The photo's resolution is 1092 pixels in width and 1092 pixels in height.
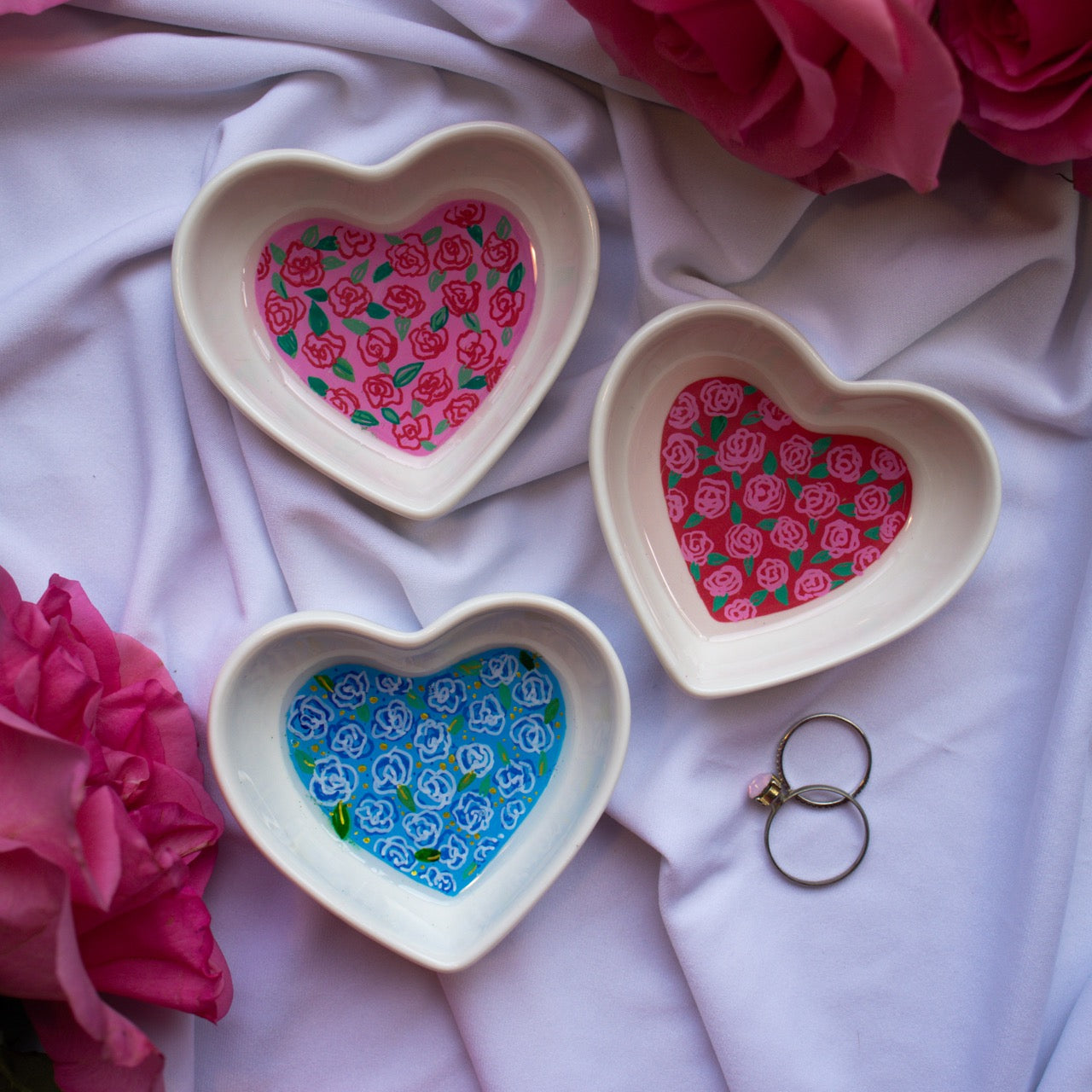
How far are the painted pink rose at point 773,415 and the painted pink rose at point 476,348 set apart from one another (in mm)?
216

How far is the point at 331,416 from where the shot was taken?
2.55 ft

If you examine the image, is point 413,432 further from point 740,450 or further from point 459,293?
point 740,450

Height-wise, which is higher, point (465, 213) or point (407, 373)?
point (465, 213)

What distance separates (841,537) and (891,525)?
0.04 meters

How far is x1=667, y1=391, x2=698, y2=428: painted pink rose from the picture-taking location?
0.77 m

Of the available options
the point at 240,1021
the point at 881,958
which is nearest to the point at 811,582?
the point at 881,958

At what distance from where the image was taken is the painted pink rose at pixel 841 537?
78 cm

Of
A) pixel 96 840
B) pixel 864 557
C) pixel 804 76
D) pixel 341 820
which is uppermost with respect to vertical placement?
pixel 804 76

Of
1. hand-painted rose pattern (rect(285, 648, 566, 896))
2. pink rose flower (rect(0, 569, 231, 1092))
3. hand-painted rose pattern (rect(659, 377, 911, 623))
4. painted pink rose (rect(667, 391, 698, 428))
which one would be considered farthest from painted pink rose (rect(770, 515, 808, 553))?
pink rose flower (rect(0, 569, 231, 1092))

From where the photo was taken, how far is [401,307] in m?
0.77

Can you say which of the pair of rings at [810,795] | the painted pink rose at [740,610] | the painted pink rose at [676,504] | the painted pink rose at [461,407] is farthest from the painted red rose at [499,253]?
the pair of rings at [810,795]

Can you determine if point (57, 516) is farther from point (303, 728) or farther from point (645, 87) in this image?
point (645, 87)

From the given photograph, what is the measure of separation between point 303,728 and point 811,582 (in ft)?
1.37

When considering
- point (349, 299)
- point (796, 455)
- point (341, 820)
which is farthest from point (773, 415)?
point (341, 820)
